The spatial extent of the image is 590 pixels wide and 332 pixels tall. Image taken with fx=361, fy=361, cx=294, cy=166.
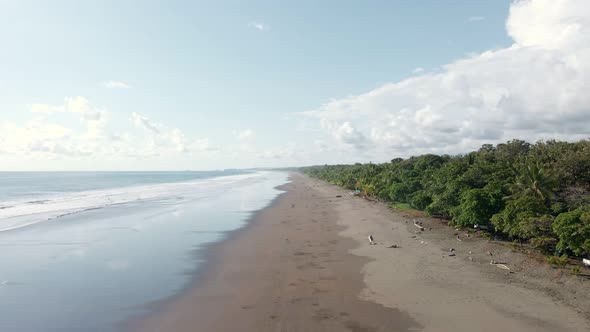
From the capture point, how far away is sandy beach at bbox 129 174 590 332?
13.1m

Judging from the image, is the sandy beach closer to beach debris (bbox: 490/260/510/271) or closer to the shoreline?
the shoreline

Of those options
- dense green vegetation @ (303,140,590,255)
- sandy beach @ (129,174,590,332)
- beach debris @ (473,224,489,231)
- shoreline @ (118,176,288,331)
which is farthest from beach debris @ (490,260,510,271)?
shoreline @ (118,176,288,331)

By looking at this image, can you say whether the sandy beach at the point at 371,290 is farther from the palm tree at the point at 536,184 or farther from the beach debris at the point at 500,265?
the palm tree at the point at 536,184

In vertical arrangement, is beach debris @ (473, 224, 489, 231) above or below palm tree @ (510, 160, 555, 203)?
below

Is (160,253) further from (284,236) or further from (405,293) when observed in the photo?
(405,293)

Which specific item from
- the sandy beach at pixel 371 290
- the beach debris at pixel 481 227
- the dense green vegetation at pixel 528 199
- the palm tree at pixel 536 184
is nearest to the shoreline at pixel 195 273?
the sandy beach at pixel 371 290

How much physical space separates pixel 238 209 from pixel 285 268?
27278 mm

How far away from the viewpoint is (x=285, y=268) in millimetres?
19781

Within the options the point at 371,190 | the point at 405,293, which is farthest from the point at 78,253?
the point at 371,190

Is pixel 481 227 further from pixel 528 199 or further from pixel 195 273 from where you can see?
pixel 195 273

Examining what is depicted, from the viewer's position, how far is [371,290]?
16.5m

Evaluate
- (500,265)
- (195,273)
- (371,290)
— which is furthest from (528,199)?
(195,273)

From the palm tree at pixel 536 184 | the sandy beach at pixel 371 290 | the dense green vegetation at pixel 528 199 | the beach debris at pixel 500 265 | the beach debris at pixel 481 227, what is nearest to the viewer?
the sandy beach at pixel 371 290

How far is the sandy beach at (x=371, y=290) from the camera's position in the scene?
1311cm
